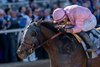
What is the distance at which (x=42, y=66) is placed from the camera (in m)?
11.9

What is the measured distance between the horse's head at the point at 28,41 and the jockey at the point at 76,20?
0.48 metres

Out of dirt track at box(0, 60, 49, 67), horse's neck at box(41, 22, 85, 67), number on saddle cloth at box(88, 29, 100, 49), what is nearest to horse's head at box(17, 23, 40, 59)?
horse's neck at box(41, 22, 85, 67)

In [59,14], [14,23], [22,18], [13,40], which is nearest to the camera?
[59,14]

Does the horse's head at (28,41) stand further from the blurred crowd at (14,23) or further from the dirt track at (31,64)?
the dirt track at (31,64)

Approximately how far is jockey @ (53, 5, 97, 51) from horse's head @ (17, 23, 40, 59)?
48 cm

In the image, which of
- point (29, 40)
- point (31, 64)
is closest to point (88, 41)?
point (29, 40)

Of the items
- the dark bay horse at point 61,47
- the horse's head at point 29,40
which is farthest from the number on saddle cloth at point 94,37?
the horse's head at point 29,40

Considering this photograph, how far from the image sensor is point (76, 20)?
24.3ft

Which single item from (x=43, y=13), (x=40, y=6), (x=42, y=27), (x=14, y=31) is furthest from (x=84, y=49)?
(x=40, y=6)

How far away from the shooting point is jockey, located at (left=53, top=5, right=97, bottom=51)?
24.2ft

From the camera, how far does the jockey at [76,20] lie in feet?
24.2

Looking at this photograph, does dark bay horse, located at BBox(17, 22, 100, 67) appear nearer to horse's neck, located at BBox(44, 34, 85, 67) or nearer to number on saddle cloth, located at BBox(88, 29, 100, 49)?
horse's neck, located at BBox(44, 34, 85, 67)

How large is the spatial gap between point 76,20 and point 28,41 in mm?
920

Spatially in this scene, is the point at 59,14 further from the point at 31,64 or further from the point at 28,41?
the point at 31,64
